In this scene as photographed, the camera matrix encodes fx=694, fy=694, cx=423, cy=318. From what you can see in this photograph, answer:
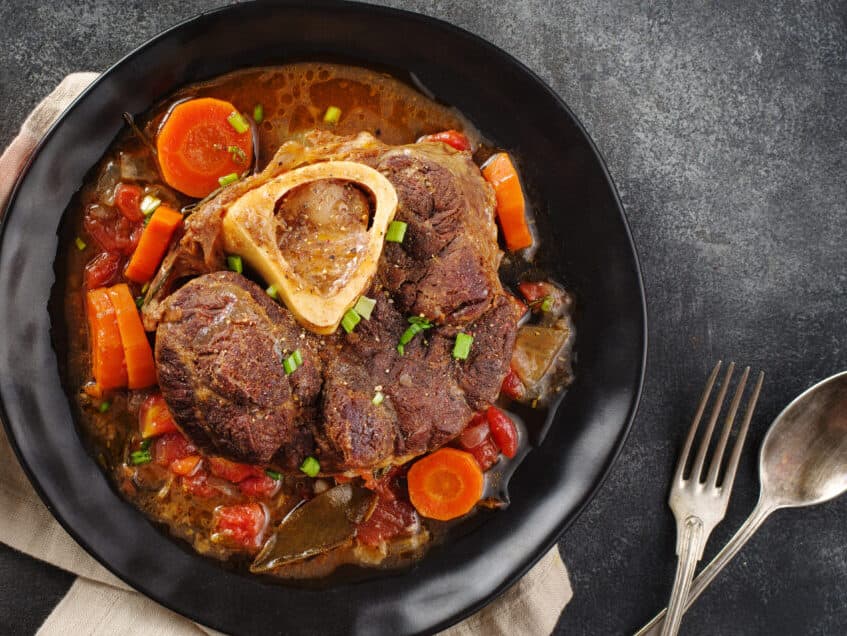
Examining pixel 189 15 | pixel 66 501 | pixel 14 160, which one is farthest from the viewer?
pixel 189 15

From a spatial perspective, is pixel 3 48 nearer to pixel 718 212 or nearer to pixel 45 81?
pixel 45 81

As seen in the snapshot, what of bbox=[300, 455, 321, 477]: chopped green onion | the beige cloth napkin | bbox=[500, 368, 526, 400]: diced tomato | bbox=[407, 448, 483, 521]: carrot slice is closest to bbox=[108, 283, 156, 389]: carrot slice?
the beige cloth napkin

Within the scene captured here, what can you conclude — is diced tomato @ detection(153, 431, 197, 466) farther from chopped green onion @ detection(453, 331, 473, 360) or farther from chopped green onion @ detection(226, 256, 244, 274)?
chopped green onion @ detection(453, 331, 473, 360)

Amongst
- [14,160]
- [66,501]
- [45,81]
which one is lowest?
[66,501]

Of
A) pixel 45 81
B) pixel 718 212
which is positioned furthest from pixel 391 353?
pixel 45 81

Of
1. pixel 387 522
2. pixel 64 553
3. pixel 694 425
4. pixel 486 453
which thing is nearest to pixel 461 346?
pixel 486 453

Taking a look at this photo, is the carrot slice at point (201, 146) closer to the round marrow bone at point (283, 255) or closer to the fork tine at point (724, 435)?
the round marrow bone at point (283, 255)
